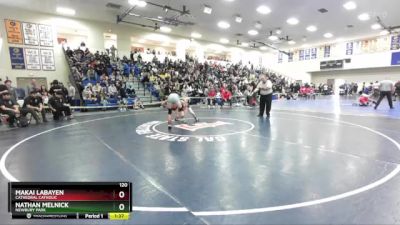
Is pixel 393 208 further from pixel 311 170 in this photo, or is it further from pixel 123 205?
pixel 123 205

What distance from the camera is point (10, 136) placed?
21.0 feet

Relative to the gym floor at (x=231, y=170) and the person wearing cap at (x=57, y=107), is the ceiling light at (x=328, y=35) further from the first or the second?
the person wearing cap at (x=57, y=107)

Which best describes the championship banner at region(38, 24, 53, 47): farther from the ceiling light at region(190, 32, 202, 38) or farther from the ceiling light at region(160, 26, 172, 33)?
the ceiling light at region(190, 32, 202, 38)

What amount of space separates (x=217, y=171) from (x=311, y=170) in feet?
4.33

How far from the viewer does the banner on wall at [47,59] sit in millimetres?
15109

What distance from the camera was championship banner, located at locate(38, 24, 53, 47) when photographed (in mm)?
15039

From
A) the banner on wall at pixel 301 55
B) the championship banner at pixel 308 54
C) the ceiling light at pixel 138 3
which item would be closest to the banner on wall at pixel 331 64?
the championship banner at pixel 308 54

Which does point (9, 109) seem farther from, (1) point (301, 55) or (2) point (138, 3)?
(1) point (301, 55)

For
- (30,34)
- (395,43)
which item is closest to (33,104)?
(30,34)

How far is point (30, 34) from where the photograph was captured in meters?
14.7

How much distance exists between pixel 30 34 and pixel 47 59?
5.12 ft

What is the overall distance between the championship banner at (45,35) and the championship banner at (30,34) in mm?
224

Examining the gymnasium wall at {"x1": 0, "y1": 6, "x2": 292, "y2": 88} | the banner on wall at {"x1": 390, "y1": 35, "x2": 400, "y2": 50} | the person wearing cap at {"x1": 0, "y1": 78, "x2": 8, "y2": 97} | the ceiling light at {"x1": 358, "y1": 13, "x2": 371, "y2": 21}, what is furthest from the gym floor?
the banner on wall at {"x1": 390, "y1": 35, "x2": 400, "y2": 50}

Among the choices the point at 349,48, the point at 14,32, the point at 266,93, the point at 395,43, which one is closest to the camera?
the point at 266,93
